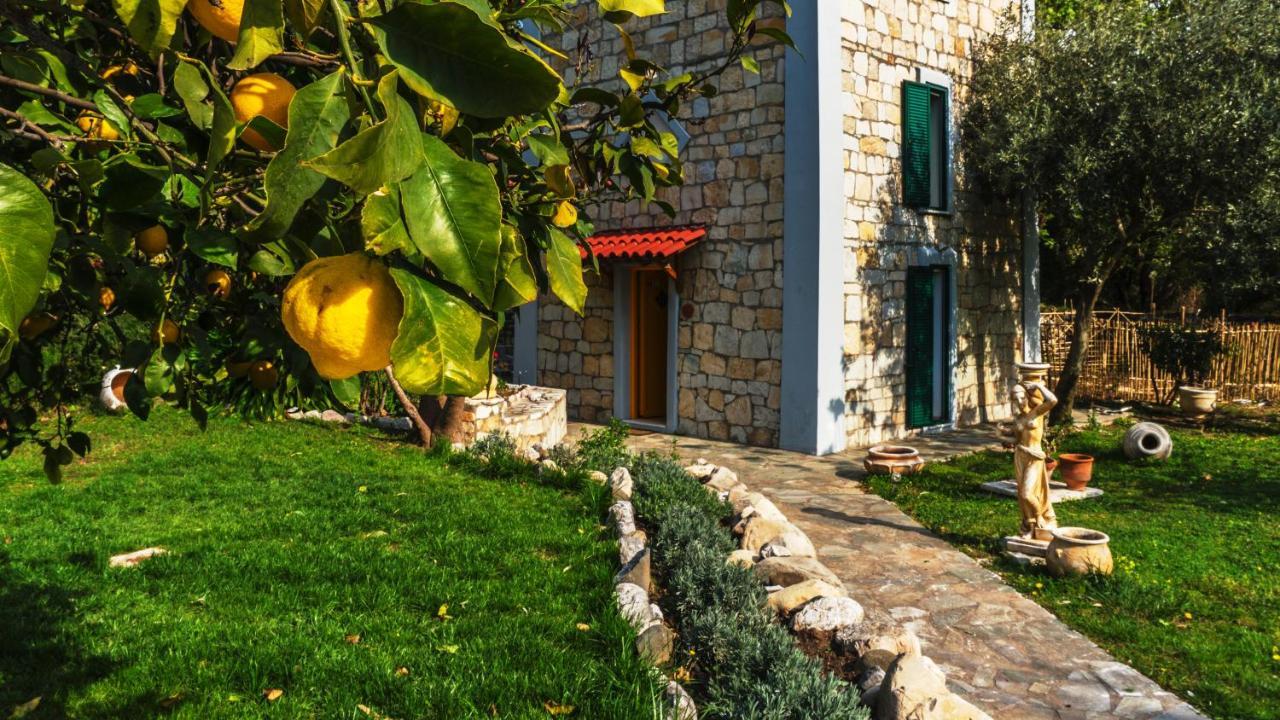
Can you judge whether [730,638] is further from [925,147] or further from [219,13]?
[925,147]

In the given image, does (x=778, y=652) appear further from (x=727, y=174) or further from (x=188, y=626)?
(x=727, y=174)

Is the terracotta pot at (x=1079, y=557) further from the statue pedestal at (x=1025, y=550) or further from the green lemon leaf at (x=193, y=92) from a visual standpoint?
the green lemon leaf at (x=193, y=92)

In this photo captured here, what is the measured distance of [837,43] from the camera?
32.8 feet

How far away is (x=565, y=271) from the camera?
1.23 metres

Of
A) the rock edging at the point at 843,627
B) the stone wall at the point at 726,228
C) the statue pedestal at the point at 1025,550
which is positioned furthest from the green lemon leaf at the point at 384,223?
the stone wall at the point at 726,228

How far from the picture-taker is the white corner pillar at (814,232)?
986 centimetres

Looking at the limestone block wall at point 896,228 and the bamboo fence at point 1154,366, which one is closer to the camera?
the limestone block wall at point 896,228

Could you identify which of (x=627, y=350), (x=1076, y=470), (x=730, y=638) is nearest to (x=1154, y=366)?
(x=1076, y=470)

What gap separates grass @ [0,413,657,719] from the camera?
3629mm

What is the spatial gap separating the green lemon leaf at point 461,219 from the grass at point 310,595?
2.98 m

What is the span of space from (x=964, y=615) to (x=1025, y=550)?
1433 millimetres

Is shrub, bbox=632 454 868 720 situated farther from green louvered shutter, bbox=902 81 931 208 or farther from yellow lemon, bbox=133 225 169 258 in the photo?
green louvered shutter, bbox=902 81 931 208

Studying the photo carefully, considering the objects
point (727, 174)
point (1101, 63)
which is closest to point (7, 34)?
point (727, 174)

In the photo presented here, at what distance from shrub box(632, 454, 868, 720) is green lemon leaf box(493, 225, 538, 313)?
2686 mm
